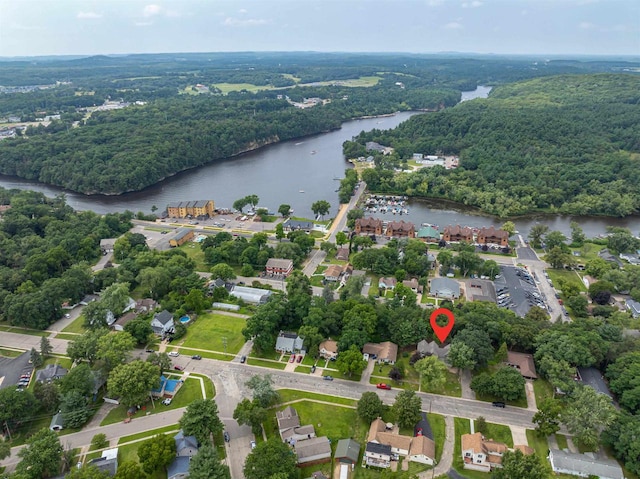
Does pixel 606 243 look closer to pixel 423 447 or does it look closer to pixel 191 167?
pixel 423 447

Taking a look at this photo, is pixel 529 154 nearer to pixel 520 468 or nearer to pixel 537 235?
pixel 537 235

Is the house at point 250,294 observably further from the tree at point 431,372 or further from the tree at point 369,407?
the tree at point 431,372

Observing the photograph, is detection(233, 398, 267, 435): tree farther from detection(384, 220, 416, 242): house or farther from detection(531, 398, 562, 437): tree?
detection(384, 220, 416, 242): house

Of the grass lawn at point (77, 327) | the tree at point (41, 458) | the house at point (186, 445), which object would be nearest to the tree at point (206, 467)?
the house at point (186, 445)

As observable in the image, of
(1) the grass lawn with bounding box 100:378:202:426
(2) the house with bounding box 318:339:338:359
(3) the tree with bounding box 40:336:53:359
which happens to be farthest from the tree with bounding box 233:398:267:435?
(3) the tree with bounding box 40:336:53:359

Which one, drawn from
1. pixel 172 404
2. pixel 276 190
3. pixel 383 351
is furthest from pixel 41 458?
pixel 276 190

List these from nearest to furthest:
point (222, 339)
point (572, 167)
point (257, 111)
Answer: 1. point (222, 339)
2. point (572, 167)
3. point (257, 111)

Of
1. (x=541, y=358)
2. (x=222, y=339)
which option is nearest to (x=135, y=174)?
(x=222, y=339)
